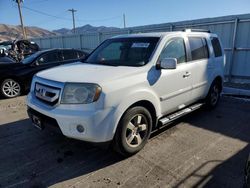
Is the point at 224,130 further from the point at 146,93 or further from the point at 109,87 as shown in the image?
the point at 109,87

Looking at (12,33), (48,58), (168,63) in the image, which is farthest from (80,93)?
(12,33)

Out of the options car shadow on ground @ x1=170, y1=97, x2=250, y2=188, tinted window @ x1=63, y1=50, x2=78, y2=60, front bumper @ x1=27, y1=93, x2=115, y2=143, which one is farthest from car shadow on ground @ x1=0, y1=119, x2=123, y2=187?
tinted window @ x1=63, y1=50, x2=78, y2=60

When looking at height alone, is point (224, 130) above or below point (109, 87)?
below

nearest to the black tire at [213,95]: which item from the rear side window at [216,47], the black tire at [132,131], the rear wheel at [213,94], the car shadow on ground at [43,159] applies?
the rear wheel at [213,94]

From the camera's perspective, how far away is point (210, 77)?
194 inches

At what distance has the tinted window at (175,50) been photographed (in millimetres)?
3734

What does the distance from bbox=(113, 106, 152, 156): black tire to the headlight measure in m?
0.55

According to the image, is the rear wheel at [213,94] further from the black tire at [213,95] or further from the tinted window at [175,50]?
the tinted window at [175,50]

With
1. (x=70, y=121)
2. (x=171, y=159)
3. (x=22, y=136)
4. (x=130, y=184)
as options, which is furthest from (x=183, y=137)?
(x=22, y=136)

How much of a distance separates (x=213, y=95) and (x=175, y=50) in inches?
81.7

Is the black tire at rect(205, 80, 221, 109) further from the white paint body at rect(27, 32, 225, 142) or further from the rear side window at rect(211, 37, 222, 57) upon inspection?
the white paint body at rect(27, 32, 225, 142)

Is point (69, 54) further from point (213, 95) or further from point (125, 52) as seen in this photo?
point (213, 95)

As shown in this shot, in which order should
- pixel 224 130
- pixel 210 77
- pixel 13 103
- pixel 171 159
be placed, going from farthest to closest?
pixel 13 103 → pixel 210 77 → pixel 224 130 → pixel 171 159

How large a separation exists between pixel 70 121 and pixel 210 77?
3.48 meters
